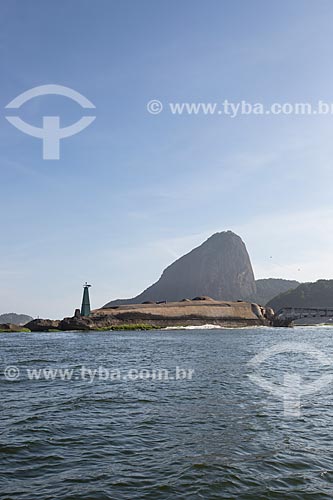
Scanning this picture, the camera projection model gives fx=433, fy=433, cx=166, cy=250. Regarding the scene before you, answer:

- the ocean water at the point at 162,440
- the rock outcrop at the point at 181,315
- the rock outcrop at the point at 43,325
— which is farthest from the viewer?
the rock outcrop at the point at 181,315

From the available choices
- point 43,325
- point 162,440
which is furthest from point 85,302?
point 162,440

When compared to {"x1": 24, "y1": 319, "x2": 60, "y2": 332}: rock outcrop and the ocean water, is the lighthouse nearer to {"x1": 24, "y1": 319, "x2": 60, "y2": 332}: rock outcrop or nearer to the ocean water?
{"x1": 24, "y1": 319, "x2": 60, "y2": 332}: rock outcrop

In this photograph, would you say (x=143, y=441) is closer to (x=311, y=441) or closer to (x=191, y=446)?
(x=191, y=446)

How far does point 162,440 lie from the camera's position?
12.4 meters

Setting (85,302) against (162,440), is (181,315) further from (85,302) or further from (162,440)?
(162,440)

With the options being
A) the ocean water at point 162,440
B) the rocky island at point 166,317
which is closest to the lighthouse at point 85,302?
the rocky island at point 166,317

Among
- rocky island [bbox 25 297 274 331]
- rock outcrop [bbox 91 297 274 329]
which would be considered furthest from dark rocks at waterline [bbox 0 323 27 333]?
rock outcrop [bbox 91 297 274 329]

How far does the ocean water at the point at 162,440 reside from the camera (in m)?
9.19

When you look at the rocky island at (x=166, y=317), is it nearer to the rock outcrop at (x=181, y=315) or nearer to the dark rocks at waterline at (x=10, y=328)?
the rock outcrop at (x=181, y=315)

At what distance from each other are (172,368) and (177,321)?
10007cm

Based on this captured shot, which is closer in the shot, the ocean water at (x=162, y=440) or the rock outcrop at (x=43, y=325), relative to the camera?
the ocean water at (x=162, y=440)

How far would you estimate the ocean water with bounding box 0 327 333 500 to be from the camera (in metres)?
9.19

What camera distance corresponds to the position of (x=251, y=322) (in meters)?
144

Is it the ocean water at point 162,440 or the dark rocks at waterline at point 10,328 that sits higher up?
the dark rocks at waterline at point 10,328
